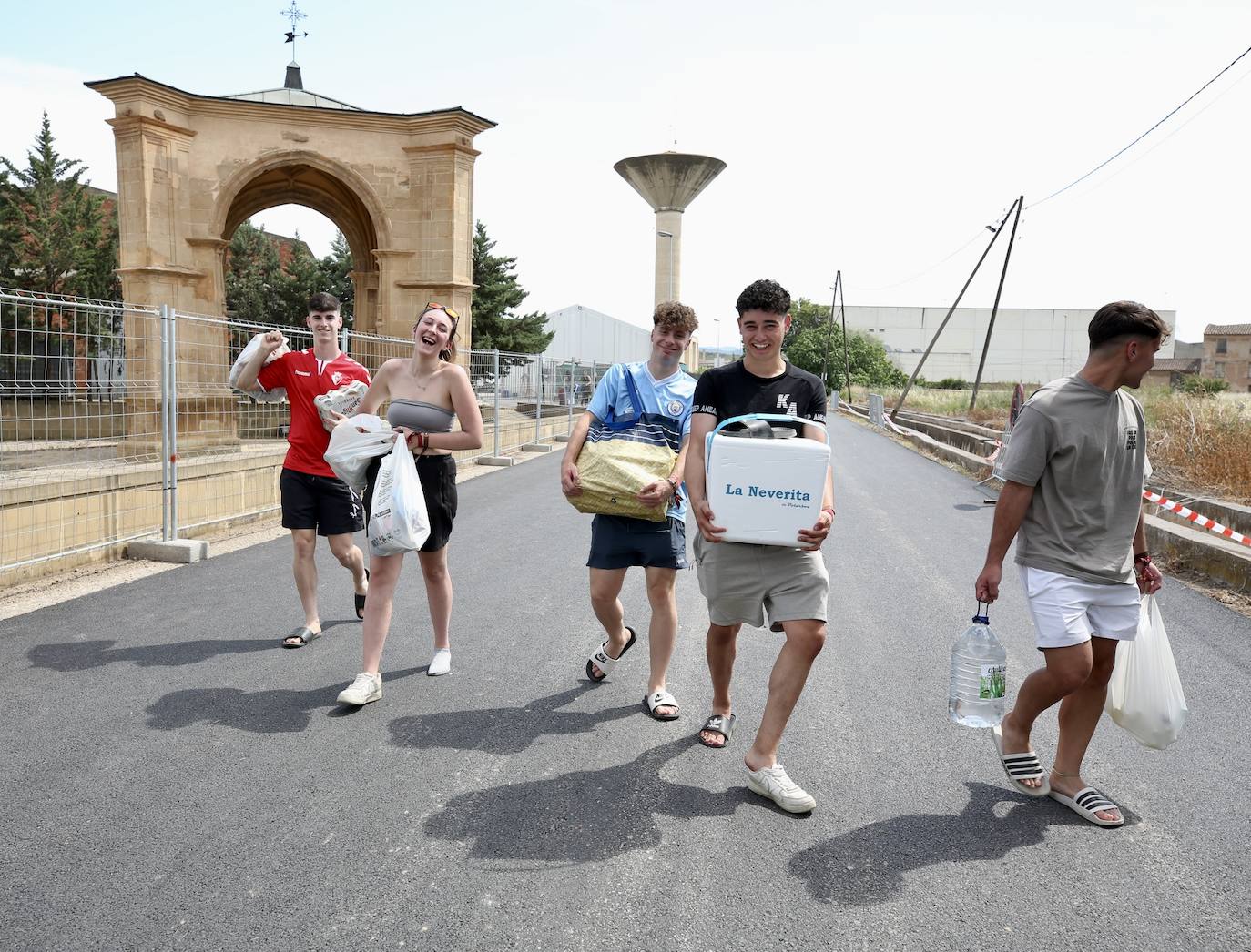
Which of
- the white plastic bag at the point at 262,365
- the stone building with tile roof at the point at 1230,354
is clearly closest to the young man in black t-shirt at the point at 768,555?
the white plastic bag at the point at 262,365

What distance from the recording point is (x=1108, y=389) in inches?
126

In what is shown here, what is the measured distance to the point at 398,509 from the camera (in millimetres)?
4160

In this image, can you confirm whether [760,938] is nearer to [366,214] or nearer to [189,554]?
[189,554]

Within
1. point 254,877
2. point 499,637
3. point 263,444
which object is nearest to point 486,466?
point 263,444

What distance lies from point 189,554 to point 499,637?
3.37 metres

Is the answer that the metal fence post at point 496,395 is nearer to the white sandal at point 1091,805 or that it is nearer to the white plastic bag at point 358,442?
the white plastic bag at point 358,442

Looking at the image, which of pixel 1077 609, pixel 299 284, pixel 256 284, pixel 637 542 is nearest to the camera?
pixel 1077 609

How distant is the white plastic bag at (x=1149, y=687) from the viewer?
338cm

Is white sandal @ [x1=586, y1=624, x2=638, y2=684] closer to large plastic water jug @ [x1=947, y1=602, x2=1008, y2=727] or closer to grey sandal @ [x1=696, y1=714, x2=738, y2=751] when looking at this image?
grey sandal @ [x1=696, y1=714, x2=738, y2=751]

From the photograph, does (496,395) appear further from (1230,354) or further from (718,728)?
(1230,354)

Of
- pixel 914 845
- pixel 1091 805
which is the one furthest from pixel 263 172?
pixel 1091 805

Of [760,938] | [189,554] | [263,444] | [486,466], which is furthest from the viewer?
[486,466]

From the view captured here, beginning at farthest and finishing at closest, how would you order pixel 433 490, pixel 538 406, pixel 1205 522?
pixel 538 406, pixel 1205 522, pixel 433 490

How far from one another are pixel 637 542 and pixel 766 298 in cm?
129
